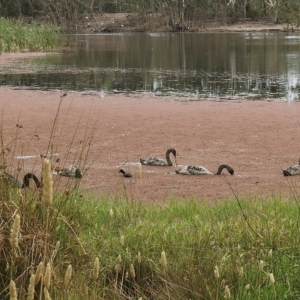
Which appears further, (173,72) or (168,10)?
(168,10)

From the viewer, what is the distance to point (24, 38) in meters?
27.3

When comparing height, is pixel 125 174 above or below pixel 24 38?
below

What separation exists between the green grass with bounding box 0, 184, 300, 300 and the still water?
948 cm

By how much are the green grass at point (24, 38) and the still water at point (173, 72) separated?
1.39 metres

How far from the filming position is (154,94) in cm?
1459

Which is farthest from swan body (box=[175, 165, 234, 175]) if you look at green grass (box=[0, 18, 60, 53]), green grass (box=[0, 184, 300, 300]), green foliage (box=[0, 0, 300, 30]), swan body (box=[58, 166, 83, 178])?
green foliage (box=[0, 0, 300, 30])

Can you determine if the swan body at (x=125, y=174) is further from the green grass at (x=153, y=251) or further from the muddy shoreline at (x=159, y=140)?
the green grass at (x=153, y=251)

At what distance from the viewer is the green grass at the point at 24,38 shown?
1031 inches

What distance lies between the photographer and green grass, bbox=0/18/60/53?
2619 cm

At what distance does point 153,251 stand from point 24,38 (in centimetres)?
2441

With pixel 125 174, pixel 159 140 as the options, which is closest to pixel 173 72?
pixel 159 140

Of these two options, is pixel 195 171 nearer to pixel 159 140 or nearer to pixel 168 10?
pixel 159 140

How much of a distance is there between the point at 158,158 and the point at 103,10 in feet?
211

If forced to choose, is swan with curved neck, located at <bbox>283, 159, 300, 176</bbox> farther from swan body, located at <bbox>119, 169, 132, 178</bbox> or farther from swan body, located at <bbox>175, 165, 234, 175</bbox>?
swan body, located at <bbox>119, 169, 132, 178</bbox>
